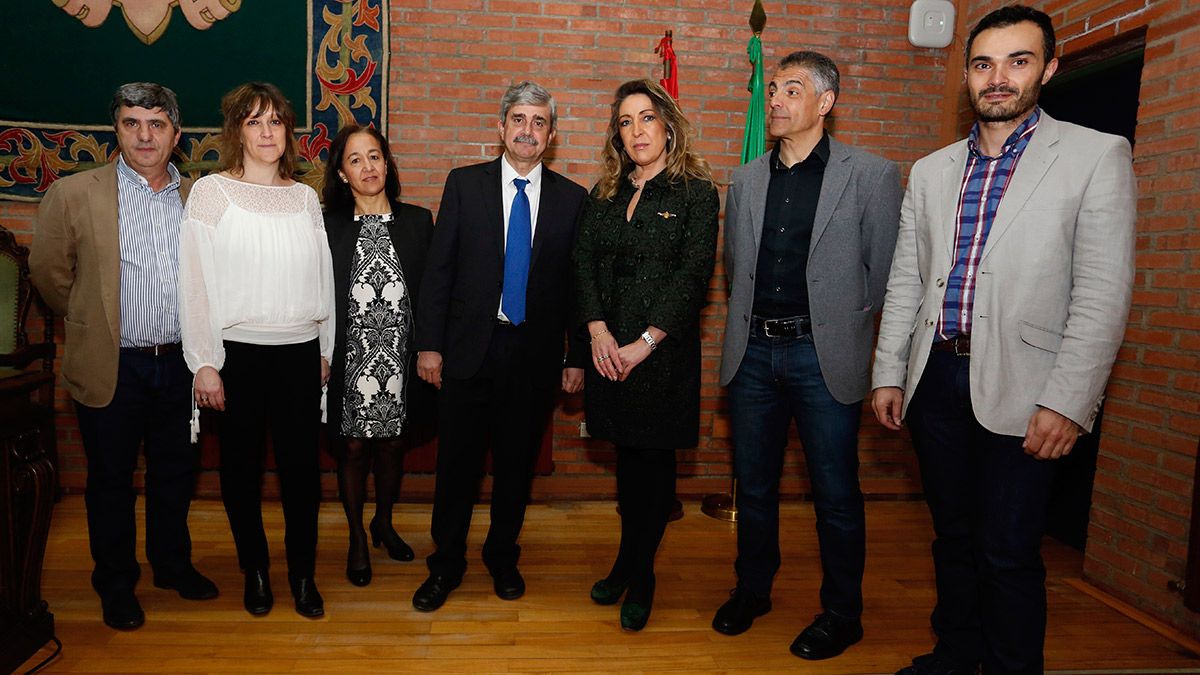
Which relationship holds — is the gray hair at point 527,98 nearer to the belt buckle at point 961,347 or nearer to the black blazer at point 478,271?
the black blazer at point 478,271

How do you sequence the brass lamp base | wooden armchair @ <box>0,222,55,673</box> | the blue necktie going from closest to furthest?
wooden armchair @ <box>0,222,55,673</box>, the blue necktie, the brass lamp base

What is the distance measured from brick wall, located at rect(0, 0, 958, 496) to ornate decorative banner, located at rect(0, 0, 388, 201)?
194 mm

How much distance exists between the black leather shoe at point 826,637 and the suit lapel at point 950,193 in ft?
4.12

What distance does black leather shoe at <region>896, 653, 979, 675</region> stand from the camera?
2168mm

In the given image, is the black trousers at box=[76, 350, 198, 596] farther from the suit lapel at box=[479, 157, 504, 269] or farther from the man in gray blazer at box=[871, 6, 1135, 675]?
the man in gray blazer at box=[871, 6, 1135, 675]

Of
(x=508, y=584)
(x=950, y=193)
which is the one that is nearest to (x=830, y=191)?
(x=950, y=193)

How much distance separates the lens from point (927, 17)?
396 cm

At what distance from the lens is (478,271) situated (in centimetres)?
260

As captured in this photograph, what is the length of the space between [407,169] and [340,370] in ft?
4.85

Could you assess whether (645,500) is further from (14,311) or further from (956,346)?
(14,311)

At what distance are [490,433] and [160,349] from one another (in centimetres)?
118

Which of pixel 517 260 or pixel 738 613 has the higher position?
pixel 517 260

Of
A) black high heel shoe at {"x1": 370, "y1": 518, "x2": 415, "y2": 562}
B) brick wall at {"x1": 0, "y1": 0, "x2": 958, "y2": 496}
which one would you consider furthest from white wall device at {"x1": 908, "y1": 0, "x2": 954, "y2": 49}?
black high heel shoe at {"x1": 370, "y1": 518, "x2": 415, "y2": 562}

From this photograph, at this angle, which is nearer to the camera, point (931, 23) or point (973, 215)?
point (973, 215)
